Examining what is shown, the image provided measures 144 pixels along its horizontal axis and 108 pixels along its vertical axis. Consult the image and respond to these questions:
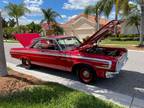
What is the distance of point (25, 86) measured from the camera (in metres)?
5.78

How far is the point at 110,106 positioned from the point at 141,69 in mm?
4472

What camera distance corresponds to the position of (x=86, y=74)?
6793mm

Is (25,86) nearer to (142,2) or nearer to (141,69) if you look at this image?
(141,69)

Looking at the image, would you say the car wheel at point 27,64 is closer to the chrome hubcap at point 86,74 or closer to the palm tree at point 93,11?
the chrome hubcap at point 86,74

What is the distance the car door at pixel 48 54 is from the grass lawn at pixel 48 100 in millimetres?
2043

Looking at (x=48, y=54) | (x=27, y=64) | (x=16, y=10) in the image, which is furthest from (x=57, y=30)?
(x=48, y=54)

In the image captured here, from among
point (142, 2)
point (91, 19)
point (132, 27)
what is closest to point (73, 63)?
point (142, 2)

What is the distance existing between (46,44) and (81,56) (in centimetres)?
201

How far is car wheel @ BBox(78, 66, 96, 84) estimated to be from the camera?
6.64 meters

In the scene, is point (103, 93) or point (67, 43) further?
point (67, 43)

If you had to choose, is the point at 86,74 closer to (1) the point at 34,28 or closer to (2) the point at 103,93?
(2) the point at 103,93

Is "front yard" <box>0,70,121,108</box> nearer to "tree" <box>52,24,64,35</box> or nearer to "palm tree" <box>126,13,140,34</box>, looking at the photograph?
"palm tree" <box>126,13,140,34</box>

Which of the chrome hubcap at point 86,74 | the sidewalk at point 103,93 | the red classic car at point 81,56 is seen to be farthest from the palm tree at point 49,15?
the chrome hubcap at point 86,74

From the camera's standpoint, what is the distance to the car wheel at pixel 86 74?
21.8ft
